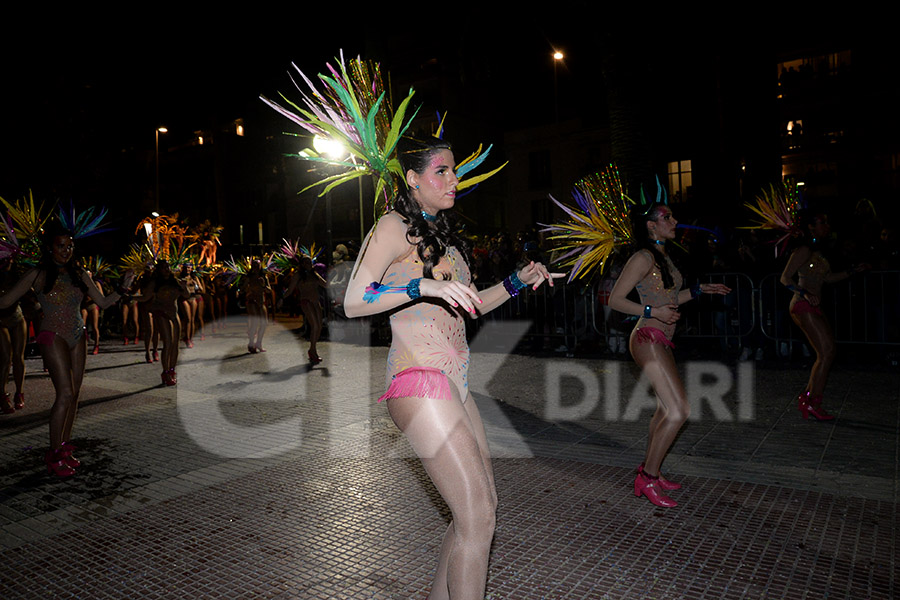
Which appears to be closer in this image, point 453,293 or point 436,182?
point 453,293

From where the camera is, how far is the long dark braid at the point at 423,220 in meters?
2.72

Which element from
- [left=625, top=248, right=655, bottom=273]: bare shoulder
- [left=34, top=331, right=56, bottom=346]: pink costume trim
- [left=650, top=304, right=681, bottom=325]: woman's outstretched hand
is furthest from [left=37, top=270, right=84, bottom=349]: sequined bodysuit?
[left=650, top=304, right=681, bottom=325]: woman's outstretched hand

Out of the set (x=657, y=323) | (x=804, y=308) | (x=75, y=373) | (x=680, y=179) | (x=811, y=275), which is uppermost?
(x=680, y=179)

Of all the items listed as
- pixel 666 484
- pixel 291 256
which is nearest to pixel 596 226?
pixel 666 484

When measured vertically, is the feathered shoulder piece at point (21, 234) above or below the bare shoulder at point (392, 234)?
above

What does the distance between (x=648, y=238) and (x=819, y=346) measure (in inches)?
121

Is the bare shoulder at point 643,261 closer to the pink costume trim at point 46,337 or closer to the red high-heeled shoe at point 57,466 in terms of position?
the pink costume trim at point 46,337

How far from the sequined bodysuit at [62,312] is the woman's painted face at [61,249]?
11cm

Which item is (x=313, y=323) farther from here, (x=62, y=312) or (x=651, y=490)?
(x=651, y=490)

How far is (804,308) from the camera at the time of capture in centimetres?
662

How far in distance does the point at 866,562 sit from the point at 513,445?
3.11 metres

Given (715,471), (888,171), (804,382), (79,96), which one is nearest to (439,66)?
(79,96)

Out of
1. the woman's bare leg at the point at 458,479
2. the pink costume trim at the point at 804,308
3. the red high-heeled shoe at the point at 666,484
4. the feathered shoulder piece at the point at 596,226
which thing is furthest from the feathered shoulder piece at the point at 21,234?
the pink costume trim at the point at 804,308

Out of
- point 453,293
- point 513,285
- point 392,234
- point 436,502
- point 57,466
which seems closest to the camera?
point 453,293
